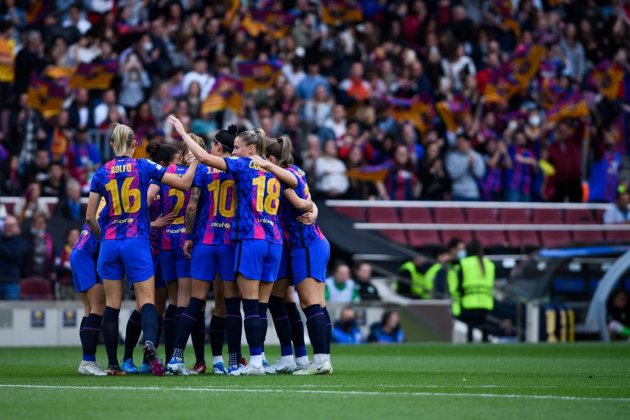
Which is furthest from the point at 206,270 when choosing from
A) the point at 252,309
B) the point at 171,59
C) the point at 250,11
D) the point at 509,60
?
the point at 509,60

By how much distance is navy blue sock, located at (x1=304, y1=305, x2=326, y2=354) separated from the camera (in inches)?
507

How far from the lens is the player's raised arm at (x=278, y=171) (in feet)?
41.4

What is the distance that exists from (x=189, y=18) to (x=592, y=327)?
9.98 meters

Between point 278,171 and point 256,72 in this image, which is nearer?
point 278,171

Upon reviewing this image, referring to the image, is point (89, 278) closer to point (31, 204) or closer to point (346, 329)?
point (31, 204)

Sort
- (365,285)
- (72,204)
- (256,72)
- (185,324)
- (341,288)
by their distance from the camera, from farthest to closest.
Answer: (256,72), (365,285), (341,288), (72,204), (185,324)

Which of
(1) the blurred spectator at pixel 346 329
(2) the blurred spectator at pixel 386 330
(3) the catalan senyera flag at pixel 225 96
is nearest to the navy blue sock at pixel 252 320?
(1) the blurred spectator at pixel 346 329

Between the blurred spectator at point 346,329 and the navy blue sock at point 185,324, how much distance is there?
9691mm

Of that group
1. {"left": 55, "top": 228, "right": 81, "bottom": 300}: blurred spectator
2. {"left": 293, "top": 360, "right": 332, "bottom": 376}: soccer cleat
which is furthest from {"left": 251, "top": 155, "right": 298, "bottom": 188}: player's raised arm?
{"left": 55, "top": 228, "right": 81, "bottom": 300}: blurred spectator

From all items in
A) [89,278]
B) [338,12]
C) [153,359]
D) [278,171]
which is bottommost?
[153,359]

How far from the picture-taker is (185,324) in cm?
1275

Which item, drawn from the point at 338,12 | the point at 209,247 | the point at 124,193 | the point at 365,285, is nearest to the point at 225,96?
the point at 365,285

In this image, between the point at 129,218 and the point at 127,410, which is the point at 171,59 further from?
the point at 127,410

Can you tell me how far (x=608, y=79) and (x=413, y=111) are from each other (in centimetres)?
Answer: 598
